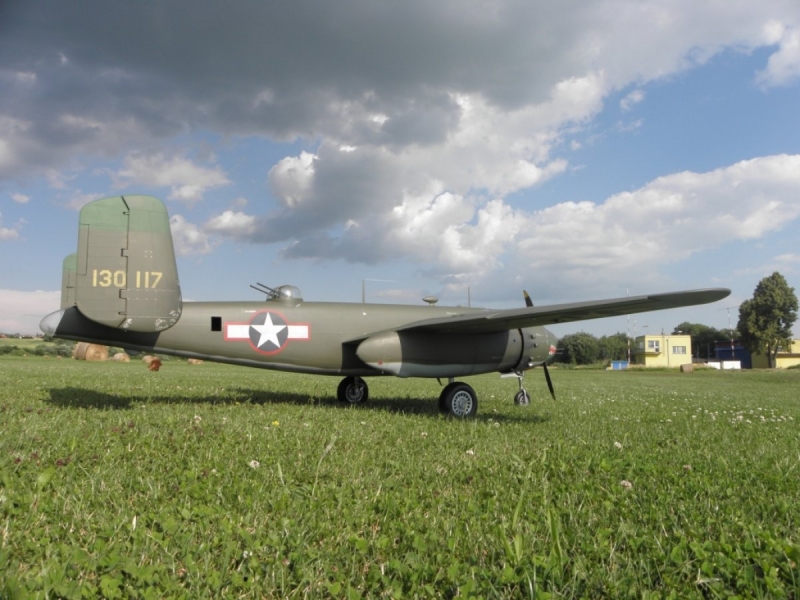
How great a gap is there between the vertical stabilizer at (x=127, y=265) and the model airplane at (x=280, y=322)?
0.02 meters

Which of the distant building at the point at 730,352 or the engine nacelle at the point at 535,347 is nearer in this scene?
the engine nacelle at the point at 535,347

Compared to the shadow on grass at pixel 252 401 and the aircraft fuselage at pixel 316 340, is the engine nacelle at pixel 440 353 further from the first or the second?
the shadow on grass at pixel 252 401

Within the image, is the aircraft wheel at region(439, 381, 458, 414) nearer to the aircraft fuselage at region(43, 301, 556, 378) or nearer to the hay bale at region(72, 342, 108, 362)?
the aircraft fuselage at region(43, 301, 556, 378)

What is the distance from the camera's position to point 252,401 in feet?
35.5

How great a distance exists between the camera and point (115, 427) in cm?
629

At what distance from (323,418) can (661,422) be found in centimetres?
597

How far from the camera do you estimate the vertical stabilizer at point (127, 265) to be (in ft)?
27.0

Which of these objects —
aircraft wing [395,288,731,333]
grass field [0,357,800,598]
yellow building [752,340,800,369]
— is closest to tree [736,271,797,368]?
yellow building [752,340,800,369]

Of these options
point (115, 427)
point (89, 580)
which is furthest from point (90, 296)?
point (89, 580)

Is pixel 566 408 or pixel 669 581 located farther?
pixel 566 408

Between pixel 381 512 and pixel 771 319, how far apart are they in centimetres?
8959

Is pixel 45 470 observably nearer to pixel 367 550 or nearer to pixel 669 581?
pixel 367 550

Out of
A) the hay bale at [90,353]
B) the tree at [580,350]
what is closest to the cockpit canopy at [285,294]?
the hay bale at [90,353]

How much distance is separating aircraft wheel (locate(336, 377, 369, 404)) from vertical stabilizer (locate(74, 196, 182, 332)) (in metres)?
4.34
